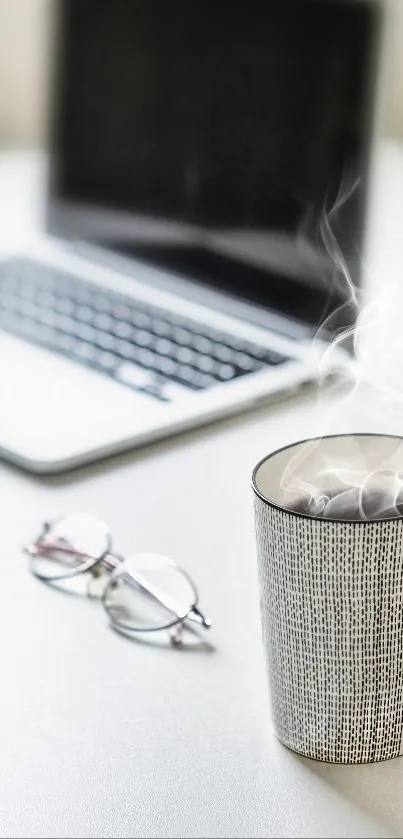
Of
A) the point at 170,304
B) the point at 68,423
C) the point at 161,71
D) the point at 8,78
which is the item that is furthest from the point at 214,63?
the point at 8,78

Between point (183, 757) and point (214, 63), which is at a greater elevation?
point (214, 63)

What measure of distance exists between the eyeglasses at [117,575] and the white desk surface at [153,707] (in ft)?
0.04

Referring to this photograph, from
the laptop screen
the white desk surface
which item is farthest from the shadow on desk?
the laptop screen

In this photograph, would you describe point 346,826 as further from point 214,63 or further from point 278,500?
point 214,63

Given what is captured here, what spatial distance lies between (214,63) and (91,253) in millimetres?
228

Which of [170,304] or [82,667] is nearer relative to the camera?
[82,667]

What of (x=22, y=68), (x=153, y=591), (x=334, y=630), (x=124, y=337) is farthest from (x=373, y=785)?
(x=22, y=68)

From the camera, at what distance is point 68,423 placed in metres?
0.83

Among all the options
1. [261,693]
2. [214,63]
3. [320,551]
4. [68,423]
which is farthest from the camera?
[214,63]

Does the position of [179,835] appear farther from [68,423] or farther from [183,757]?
[68,423]

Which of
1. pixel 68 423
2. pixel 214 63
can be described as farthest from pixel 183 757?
pixel 214 63

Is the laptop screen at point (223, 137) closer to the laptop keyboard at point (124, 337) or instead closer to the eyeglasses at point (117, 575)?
the laptop keyboard at point (124, 337)

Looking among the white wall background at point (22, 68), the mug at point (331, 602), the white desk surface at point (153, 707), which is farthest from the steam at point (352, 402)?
the white wall background at point (22, 68)

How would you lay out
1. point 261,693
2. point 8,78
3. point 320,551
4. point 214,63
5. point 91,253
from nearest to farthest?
point 320,551 → point 261,693 → point 214,63 → point 91,253 → point 8,78
